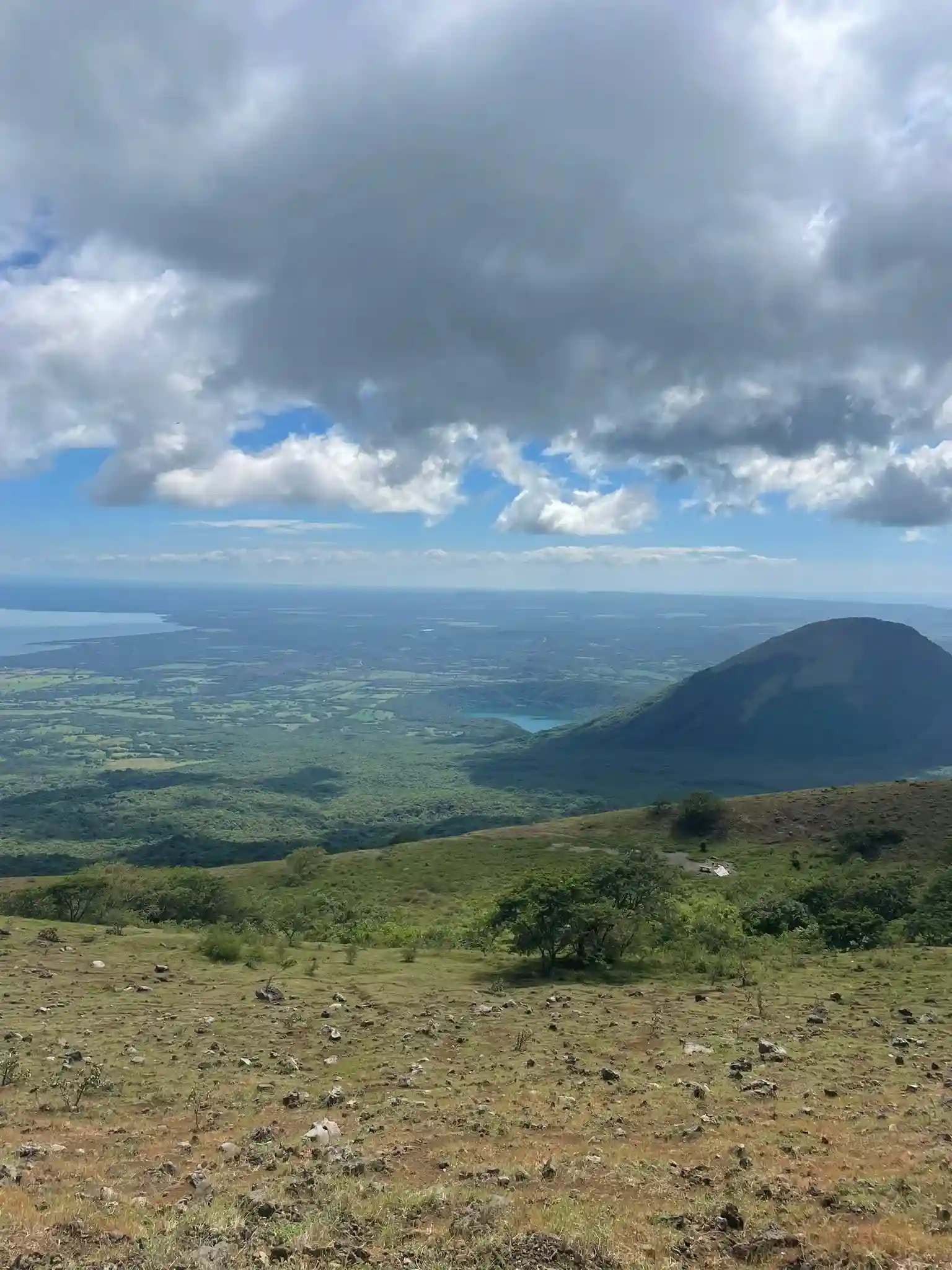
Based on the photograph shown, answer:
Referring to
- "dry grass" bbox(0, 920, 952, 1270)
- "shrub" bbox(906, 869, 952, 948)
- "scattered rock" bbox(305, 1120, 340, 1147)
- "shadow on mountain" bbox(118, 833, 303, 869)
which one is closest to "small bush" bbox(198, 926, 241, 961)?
"dry grass" bbox(0, 920, 952, 1270)

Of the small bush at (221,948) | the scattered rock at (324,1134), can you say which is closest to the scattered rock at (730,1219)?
the scattered rock at (324,1134)

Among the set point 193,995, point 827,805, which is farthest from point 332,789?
point 193,995

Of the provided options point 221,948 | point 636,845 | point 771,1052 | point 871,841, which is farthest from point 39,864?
point 771,1052

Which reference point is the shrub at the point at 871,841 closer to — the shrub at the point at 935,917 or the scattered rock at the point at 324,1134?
the shrub at the point at 935,917

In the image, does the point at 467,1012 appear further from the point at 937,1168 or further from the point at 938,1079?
the point at 937,1168

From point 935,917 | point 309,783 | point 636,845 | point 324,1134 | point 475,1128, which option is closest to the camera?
point 324,1134

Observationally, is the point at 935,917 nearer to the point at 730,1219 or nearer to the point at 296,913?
the point at 730,1219
